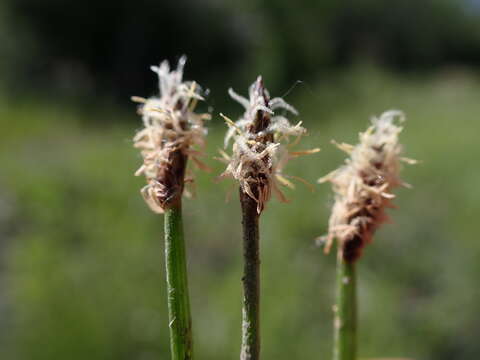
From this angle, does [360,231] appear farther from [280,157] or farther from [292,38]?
[292,38]

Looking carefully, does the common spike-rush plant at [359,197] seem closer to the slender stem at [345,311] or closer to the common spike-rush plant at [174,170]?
the slender stem at [345,311]

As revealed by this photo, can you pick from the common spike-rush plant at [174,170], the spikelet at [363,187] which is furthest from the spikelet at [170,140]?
the spikelet at [363,187]

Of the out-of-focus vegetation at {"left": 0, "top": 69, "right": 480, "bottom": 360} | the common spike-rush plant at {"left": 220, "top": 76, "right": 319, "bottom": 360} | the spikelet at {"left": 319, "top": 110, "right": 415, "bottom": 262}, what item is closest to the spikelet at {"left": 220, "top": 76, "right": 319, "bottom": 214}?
the common spike-rush plant at {"left": 220, "top": 76, "right": 319, "bottom": 360}

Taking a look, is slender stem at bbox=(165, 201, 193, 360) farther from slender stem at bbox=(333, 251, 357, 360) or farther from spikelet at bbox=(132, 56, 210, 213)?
slender stem at bbox=(333, 251, 357, 360)

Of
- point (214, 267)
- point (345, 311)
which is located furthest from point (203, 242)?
point (345, 311)

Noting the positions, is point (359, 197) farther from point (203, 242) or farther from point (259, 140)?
point (203, 242)

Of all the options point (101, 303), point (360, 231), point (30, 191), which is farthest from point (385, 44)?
point (360, 231)

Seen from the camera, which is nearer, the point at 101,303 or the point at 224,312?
the point at 101,303
